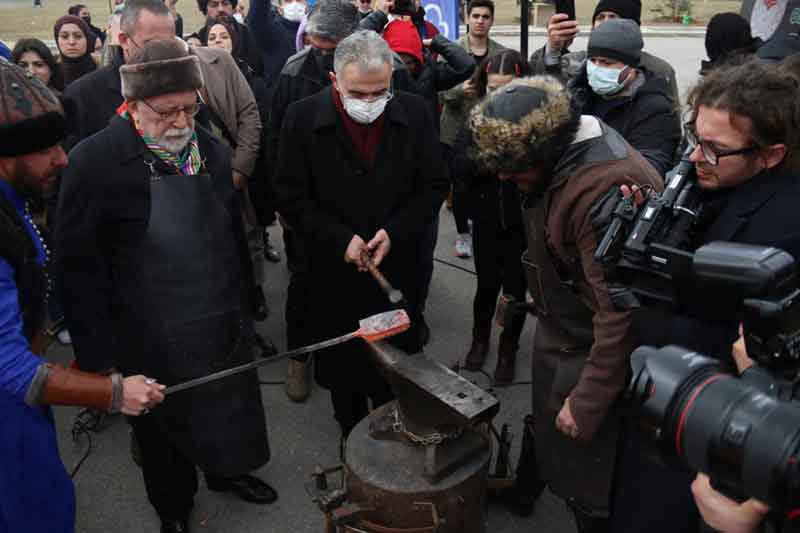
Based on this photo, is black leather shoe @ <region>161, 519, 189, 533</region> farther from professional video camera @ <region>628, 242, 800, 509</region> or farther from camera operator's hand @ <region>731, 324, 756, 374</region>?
camera operator's hand @ <region>731, 324, 756, 374</region>

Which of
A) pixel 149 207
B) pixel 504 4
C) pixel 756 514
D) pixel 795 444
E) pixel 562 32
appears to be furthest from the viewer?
pixel 504 4

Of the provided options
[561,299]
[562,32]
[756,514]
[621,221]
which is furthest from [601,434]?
[562,32]

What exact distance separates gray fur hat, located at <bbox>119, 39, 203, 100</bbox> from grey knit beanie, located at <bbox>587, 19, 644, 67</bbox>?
205cm

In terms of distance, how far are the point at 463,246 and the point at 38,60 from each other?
3.54m

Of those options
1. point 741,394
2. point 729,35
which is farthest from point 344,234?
point 729,35

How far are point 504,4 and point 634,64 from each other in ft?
97.8

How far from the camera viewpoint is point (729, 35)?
466 cm

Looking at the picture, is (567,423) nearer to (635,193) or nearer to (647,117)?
(635,193)

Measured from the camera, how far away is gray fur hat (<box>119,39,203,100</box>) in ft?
7.53

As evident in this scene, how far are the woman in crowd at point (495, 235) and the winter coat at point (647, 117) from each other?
0.62 m

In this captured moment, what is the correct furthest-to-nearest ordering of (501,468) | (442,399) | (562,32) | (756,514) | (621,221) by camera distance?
1. (562,32)
2. (501,468)
3. (442,399)
4. (621,221)
5. (756,514)

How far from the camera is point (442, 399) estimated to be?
2176mm

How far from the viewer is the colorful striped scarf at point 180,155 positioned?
237 cm

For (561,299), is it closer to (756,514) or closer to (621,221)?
(621,221)
